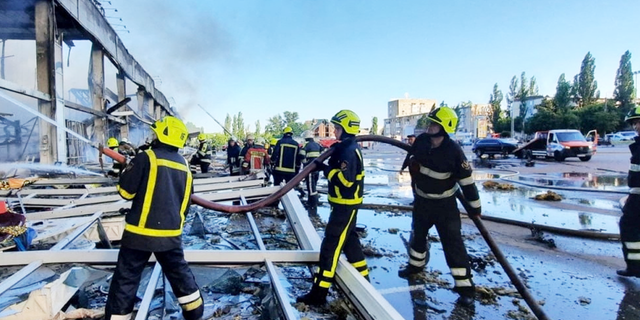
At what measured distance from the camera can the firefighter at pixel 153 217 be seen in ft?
7.66

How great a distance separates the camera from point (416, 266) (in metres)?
3.98

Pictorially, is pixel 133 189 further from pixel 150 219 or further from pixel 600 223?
pixel 600 223

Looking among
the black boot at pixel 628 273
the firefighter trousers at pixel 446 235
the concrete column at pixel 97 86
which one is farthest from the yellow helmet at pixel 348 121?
the concrete column at pixel 97 86

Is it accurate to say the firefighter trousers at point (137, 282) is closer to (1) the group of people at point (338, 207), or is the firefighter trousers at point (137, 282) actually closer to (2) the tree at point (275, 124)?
(1) the group of people at point (338, 207)

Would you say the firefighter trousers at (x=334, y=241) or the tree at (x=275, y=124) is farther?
the tree at (x=275, y=124)

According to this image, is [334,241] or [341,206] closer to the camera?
[334,241]

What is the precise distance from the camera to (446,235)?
3.59m

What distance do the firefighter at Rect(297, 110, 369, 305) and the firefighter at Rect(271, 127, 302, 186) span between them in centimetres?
459

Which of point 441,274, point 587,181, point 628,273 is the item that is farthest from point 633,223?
point 587,181

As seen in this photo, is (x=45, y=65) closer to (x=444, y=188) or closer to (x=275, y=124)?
(x=444, y=188)

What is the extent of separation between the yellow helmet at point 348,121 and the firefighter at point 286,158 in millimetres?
4576

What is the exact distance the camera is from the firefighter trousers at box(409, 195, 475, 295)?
347 cm

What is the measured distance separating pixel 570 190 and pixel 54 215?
11.0 m

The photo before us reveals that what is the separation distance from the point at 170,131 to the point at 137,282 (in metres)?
0.98
